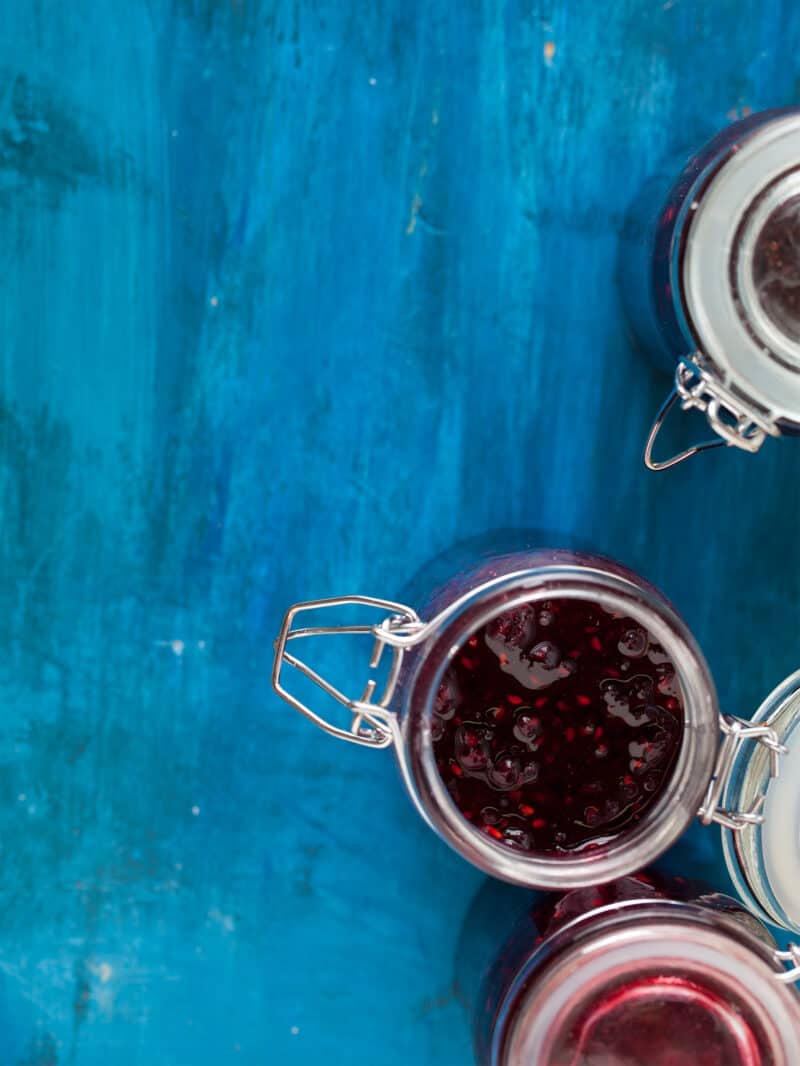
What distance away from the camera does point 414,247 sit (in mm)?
605

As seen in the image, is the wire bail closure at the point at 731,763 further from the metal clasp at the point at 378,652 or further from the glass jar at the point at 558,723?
the metal clasp at the point at 378,652

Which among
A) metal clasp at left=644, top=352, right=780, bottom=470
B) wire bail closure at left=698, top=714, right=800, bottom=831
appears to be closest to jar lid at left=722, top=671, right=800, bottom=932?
wire bail closure at left=698, top=714, right=800, bottom=831

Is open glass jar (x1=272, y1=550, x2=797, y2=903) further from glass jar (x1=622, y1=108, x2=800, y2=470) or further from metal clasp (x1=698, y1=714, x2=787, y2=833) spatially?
glass jar (x1=622, y1=108, x2=800, y2=470)

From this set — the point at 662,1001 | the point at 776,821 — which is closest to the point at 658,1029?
the point at 662,1001

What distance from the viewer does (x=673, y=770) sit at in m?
0.52

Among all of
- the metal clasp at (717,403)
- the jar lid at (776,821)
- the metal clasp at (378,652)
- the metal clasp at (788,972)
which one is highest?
the metal clasp at (717,403)

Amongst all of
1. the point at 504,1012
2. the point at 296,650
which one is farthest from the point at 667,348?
the point at 504,1012

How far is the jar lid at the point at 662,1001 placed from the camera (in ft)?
1.68

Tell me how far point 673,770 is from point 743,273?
285 millimetres

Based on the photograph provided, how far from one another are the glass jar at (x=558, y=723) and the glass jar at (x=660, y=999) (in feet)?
0.16

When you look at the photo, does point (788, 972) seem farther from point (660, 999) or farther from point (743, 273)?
point (743, 273)

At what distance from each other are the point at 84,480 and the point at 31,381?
0.24 ft

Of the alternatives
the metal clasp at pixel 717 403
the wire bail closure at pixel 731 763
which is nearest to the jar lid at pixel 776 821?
the wire bail closure at pixel 731 763

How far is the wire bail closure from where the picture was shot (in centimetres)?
53
